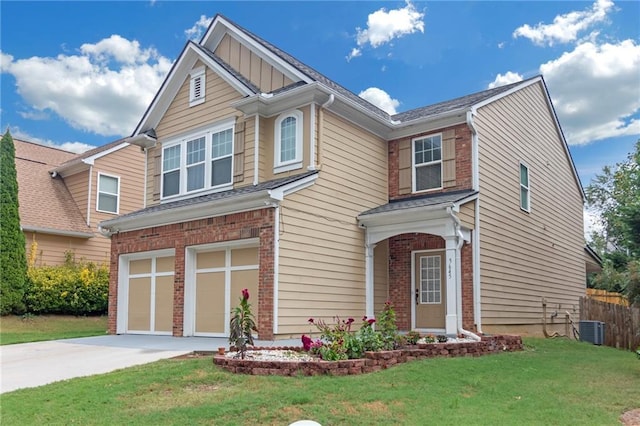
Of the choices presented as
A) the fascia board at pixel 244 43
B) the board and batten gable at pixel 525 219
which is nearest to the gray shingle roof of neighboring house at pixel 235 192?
the fascia board at pixel 244 43

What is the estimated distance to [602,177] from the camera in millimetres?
36969

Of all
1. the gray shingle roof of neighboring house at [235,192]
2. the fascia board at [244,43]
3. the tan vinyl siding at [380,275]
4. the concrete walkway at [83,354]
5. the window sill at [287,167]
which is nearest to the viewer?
the concrete walkway at [83,354]

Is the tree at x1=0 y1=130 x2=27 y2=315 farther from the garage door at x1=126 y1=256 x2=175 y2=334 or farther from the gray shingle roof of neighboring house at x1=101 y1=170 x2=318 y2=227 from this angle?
the garage door at x1=126 y1=256 x2=175 y2=334

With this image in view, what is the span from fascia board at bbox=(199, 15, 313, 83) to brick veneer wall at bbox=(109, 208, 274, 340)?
145 inches

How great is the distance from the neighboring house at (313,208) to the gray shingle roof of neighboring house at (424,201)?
8 cm

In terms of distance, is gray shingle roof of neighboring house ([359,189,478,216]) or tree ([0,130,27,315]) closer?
gray shingle roof of neighboring house ([359,189,478,216])

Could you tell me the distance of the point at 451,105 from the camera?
52.6ft

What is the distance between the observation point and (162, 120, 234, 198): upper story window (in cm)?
1486

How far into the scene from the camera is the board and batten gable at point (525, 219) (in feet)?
48.3

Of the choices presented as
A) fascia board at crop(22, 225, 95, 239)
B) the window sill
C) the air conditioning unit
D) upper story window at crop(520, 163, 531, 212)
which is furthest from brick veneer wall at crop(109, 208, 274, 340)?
the air conditioning unit

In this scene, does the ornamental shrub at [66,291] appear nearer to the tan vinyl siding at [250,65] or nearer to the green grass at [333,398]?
the tan vinyl siding at [250,65]

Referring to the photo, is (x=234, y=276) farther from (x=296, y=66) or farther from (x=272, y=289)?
(x=296, y=66)

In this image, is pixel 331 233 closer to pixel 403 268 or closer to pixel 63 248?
pixel 403 268

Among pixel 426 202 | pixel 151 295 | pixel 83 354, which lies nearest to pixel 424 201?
pixel 426 202
